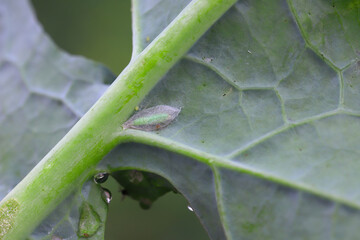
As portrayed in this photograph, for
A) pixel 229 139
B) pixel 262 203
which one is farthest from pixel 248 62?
pixel 262 203

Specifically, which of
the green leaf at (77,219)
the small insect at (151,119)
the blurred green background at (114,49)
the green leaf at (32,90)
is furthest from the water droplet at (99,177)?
the blurred green background at (114,49)

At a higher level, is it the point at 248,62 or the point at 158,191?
the point at 248,62

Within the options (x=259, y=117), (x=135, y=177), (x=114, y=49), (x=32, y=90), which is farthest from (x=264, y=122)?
(x=114, y=49)

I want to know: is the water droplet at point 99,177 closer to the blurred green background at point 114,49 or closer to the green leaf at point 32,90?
the green leaf at point 32,90

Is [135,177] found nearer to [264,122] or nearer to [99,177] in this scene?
[99,177]

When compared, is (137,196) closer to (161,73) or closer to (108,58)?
(161,73)

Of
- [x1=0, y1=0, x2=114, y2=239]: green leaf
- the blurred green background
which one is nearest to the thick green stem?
[x1=0, y1=0, x2=114, y2=239]: green leaf
